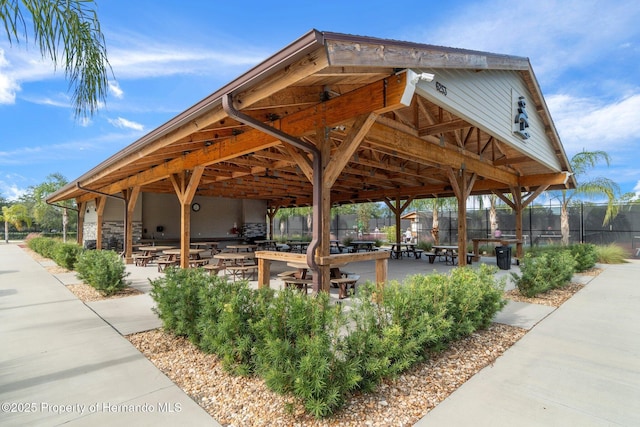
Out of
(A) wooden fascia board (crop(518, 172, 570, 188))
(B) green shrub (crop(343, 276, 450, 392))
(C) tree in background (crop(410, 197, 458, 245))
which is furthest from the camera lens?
(C) tree in background (crop(410, 197, 458, 245))

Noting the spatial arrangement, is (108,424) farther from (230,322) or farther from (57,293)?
(57,293)

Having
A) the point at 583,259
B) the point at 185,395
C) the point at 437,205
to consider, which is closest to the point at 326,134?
the point at 185,395

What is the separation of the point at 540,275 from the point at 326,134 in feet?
14.9

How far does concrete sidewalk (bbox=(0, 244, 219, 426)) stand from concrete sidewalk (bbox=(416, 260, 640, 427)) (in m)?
1.82

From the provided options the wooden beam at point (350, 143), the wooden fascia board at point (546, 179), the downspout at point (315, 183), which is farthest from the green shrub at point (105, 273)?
the wooden fascia board at point (546, 179)

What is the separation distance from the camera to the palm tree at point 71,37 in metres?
2.23

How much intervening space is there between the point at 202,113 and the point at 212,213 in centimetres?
1425

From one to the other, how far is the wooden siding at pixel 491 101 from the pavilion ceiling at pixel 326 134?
364 millimetres

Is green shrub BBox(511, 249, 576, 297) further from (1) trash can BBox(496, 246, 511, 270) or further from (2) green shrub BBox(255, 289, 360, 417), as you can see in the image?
(2) green shrub BBox(255, 289, 360, 417)

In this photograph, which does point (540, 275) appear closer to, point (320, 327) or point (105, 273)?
point (320, 327)

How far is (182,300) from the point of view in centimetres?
346

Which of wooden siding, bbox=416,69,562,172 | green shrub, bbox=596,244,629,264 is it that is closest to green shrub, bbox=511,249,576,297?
wooden siding, bbox=416,69,562,172

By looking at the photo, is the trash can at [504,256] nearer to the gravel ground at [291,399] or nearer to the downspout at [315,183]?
the gravel ground at [291,399]

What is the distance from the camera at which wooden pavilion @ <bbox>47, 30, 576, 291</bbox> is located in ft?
11.3
